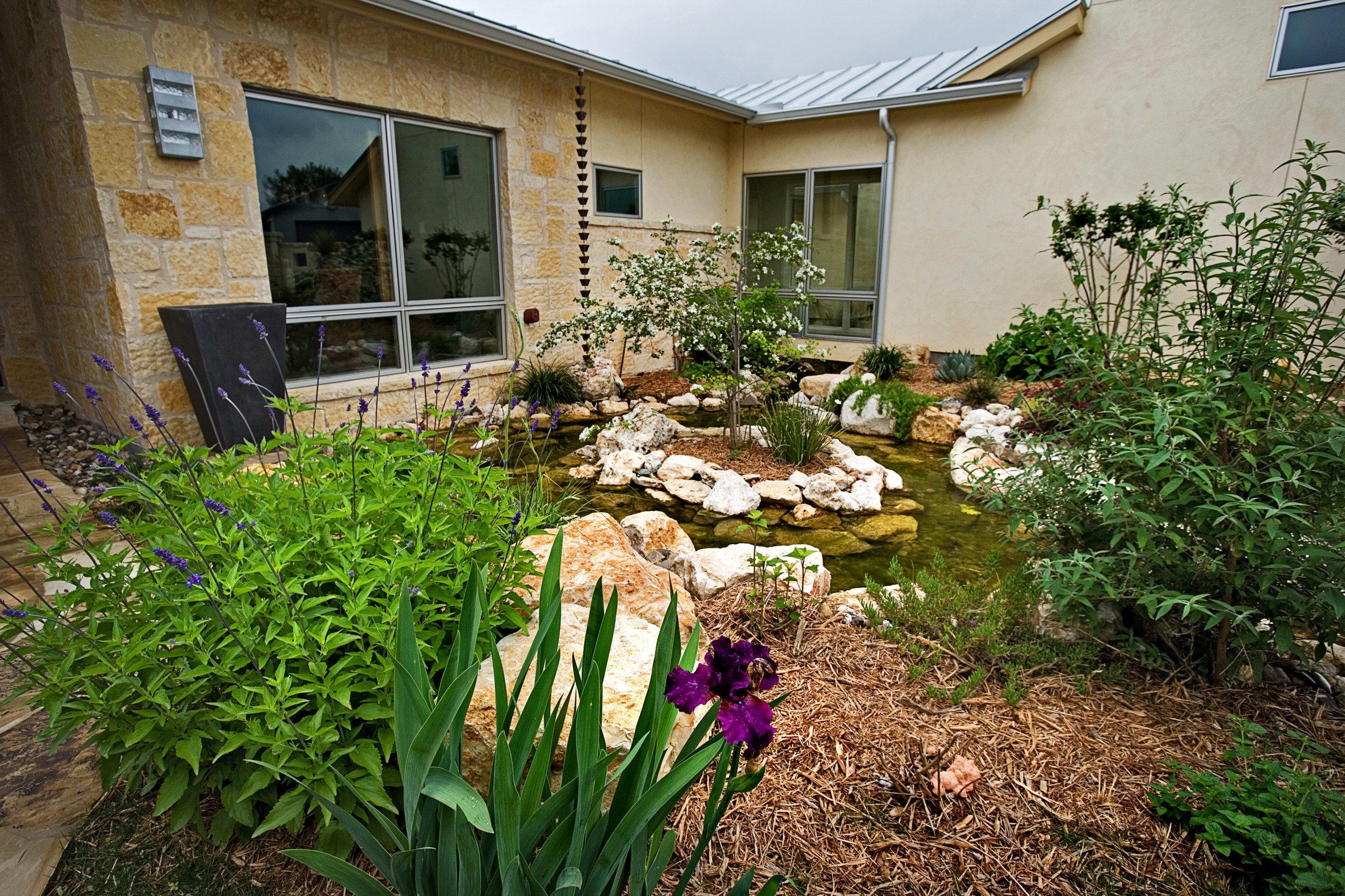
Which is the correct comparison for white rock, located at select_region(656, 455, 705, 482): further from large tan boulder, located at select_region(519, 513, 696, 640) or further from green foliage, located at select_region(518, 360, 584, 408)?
large tan boulder, located at select_region(519, 513, 696, 640)

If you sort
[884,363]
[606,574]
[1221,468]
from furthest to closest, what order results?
[884,363] → [606,574] → [1221,468]

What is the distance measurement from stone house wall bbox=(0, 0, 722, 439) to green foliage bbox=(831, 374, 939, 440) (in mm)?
4077

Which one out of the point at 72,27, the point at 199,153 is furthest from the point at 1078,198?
the point at 72,27

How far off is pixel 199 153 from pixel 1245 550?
5674 mm

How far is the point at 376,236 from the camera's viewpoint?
19.0 feet

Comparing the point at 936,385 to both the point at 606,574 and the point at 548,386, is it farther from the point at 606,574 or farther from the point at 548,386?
the point at 606,574

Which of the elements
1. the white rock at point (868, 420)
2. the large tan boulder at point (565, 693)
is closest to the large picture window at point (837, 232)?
the white rock at point (868, 420)

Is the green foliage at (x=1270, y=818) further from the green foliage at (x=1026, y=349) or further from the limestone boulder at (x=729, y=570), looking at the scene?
the green foliage at (x=1026, y=349)

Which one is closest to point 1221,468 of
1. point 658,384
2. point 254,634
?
point 254,634

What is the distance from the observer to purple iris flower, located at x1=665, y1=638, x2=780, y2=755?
1.12 metres

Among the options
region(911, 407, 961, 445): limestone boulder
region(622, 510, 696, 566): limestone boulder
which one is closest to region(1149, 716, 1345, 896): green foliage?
region(622, 510, 696, 566): limestone boulder

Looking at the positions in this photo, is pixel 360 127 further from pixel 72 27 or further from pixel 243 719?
pixel 243 719

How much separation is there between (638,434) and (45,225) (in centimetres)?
449

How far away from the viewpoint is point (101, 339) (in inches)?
185
